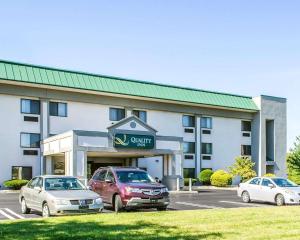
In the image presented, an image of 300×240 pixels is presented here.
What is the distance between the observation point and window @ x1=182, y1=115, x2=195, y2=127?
4734cm

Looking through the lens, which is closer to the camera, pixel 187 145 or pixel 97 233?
pixel 97 233

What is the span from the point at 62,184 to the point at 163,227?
6186 millimetres

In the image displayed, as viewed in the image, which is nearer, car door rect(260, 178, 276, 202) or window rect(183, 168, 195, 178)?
car door rect(260, 178, 276, 202)

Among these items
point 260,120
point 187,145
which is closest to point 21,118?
point 187,145

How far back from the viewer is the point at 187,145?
47250 millimetres

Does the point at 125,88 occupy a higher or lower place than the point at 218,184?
higher

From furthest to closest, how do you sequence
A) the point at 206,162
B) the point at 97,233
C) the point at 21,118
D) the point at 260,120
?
the point at 260,120 → the point at 206,162 → the point at 21,118 → the point at 97,233

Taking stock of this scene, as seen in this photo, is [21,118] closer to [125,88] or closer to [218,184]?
[125,88]

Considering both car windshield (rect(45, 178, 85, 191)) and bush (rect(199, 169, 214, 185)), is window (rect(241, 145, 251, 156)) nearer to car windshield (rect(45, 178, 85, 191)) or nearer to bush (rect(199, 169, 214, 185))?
bush (rect(199, 169, 214, 185))

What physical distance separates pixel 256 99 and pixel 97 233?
146 feet

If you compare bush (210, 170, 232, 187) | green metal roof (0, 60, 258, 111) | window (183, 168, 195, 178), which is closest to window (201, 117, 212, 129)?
green metal roof (0, 60, 258, 111)

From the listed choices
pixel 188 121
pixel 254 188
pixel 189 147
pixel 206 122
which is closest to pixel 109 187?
pixel 254 188

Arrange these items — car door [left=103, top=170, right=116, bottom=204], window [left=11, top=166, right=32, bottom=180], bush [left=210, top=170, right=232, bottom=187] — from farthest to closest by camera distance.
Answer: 1. bush [left=210, top=170, right=232, bottom=187]
2. window [left=11, top=166, right=32, bottom=180]
3. car door [left=103, top=170, right=116, bottom=204]

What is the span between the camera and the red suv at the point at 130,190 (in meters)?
16.8
